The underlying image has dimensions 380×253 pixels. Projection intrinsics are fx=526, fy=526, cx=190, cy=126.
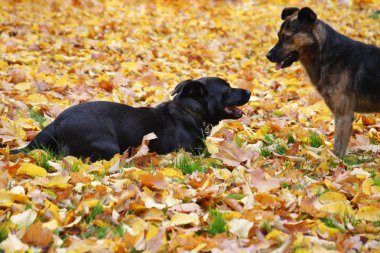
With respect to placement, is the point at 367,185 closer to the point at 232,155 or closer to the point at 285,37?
the point at 232,155

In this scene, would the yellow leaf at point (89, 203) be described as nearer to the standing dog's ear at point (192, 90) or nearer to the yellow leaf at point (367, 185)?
the yellow leaf at point (367, 185)

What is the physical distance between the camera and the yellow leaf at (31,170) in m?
3.81

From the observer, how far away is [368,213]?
3346 millimetres

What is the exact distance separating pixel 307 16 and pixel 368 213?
293 centimetres

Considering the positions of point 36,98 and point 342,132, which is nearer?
point 342,132

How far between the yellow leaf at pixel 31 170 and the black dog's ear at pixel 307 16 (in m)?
3.28

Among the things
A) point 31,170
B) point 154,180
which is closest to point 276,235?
point 154,180

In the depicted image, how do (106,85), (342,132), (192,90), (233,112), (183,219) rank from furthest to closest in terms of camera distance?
(106,85) < (233,112) < (192,90) < (342,132) < (183,219)

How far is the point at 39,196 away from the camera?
3.37 meters

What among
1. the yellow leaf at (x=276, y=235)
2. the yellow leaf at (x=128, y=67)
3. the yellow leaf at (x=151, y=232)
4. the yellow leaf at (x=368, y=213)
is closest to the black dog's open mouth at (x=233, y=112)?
the yellow leaf at (x=368, y=213)

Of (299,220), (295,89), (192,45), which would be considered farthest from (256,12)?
(299,220)

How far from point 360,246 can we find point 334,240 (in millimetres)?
148

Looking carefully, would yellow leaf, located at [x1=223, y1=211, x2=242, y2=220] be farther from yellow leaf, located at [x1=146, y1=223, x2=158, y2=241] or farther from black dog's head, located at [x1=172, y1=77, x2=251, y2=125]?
black dog's head, located at [x1=172, y1=77, x2=251, y2=125]

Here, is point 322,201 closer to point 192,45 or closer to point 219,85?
point 219,85
